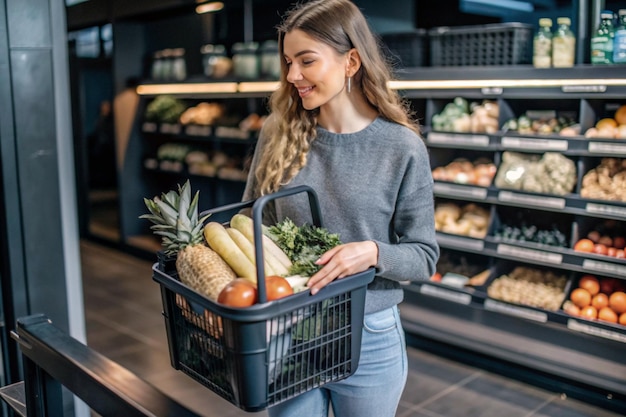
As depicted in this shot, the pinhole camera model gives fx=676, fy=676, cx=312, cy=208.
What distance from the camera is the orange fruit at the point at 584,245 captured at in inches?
145

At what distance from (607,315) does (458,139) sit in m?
1.33

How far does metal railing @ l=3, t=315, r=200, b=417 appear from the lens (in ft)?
4.13

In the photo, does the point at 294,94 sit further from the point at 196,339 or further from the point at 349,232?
the point at 196,339

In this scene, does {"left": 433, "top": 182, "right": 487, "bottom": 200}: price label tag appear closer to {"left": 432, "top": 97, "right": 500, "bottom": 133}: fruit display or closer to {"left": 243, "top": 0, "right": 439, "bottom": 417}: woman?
{"left": 432, "top": 97, "right": 500, "bottom": 133}: fruit display

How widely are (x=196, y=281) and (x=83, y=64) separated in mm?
7074

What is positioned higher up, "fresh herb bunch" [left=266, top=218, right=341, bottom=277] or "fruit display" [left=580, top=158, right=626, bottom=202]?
→ "fresh herb bunch" [left=266, top=218, right=341, bottom=277]

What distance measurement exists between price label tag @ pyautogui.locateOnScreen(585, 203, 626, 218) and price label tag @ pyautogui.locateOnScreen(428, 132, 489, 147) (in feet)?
2.40

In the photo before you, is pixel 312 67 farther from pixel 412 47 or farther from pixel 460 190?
pixel 412 47

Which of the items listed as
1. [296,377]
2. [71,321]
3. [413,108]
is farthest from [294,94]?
[413,108]

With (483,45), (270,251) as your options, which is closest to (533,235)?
(483,45)

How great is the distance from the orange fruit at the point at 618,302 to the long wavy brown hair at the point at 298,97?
2387 millimetres

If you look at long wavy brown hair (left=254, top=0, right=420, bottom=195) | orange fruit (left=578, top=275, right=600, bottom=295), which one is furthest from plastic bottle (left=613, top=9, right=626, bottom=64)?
long wavy brown hair (left=254, top=0, right=420, bottom=195)

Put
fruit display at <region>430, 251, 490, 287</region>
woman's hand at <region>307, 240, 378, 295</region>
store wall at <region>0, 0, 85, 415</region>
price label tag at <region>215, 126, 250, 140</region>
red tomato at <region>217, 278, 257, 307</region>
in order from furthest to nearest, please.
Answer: price label tag at <region>215, 126, 250, 140</region> < fruit display at <region>430, 251, 490, 287</region> < store wall at <region>0, 0, 85, 415</region> < woman's hand at <region>307, 240, 378, 295</region> < red tomato at <region>217, 278, 257, 307</region>

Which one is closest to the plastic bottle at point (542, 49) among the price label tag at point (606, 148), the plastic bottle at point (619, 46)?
the plastic bottle at point (619, 46)
